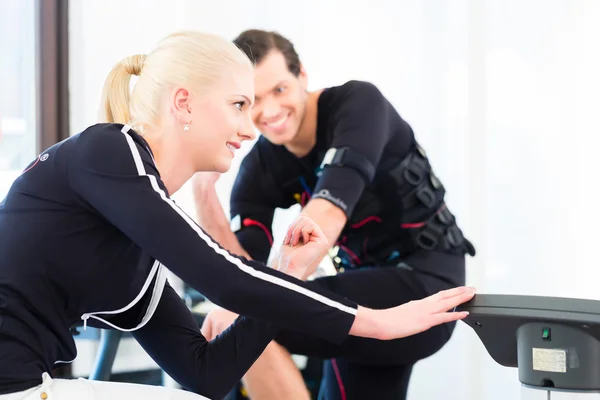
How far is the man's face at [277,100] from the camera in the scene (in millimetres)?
2102

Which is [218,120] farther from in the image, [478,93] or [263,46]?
[478,93]

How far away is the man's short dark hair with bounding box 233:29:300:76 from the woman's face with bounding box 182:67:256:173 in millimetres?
629

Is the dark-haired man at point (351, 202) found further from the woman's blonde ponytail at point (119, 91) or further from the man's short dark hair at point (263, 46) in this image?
the woman's blonde ponytail at point (119, 91)

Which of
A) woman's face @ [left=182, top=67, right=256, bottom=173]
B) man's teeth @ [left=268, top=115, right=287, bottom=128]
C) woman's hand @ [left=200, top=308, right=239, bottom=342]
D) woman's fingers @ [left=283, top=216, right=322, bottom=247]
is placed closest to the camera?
woman's face @ [left=182, top=67, right=256, bottom=173]

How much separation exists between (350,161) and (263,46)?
0.47 m

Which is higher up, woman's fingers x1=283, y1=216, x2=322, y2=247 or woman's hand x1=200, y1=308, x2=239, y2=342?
woman's fingers x1=283, y1=216, x2=322, y2=247

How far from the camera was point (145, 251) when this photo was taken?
1.35 meters

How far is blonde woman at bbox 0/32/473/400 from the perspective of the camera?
1226 millimetres

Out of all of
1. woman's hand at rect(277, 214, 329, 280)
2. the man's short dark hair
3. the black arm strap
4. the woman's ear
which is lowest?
woman's hand at rect(277, 214, 329, 280)

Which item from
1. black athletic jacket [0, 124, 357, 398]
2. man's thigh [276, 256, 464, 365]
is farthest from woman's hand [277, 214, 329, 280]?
black athletic jacket [0, 124, 357, 398]

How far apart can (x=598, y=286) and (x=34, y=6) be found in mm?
2684

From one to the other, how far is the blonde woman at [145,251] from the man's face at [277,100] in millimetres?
606

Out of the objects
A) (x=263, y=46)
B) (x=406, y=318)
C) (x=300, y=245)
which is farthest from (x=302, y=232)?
(x=263, y=46)

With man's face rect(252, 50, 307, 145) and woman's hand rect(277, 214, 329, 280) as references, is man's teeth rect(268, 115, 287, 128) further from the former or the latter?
woman's hand rect(277, 214, 329, 280)
